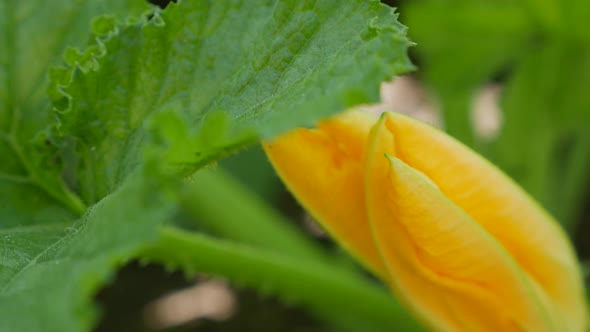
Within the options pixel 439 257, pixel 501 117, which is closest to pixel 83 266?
pixel 439 257

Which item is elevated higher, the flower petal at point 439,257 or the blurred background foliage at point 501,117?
the flower petal at point 439,257

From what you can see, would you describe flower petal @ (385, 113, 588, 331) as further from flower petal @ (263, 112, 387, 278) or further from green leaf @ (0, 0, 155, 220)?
green leaf @ (0, 0, 155, 220)

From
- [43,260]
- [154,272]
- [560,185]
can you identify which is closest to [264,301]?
[154,272]

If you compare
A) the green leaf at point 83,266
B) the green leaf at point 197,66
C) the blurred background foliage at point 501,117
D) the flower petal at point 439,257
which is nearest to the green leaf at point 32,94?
the green leaf at point 197,66

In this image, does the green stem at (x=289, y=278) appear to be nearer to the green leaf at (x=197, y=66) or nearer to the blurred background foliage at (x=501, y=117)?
the green leaf at (x=197, y=66)

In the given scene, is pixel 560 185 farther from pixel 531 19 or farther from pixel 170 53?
pixel 170 53

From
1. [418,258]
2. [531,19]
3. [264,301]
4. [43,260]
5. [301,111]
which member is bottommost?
[264,301]
